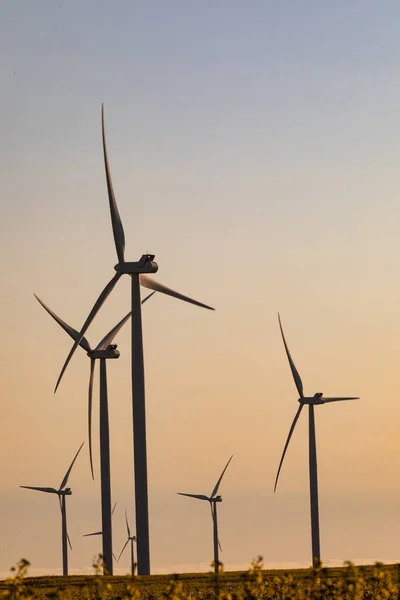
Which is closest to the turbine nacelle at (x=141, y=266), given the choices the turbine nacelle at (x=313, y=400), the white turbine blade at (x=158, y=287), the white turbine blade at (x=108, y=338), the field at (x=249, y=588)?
the white turbine blade at (x=158, y=287)

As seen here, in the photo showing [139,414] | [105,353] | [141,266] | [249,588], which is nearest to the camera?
[249,588]

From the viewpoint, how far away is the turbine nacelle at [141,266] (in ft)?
272

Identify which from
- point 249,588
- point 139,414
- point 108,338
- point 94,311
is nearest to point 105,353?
point 108,338

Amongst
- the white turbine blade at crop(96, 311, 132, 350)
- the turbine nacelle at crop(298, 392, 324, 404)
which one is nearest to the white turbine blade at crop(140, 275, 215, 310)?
the white turbine blade at crop(96, 311, 132, 350)

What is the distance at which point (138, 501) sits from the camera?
74500 mm

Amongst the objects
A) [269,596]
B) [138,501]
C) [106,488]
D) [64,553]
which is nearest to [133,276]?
[138,501]

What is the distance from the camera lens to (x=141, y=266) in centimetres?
8288

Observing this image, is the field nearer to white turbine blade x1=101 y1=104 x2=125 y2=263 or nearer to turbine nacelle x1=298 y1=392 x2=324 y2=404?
white turbine blade x1=101 y1=104 x2=125 y2=263

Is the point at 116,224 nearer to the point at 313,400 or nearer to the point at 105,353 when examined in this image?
the point at 105,353

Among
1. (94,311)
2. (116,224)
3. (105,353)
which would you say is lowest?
(94,311)

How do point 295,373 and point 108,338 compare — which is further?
point 295,373

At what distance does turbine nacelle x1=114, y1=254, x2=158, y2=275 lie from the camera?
82.8m

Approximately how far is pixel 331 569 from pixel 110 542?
43.6m

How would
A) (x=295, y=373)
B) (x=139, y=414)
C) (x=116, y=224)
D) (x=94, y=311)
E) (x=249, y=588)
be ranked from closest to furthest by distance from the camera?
(x=249, y=588), (x=139, y=414), (x=94, y=311), (x=116, y=224), (x=295, y=373)
